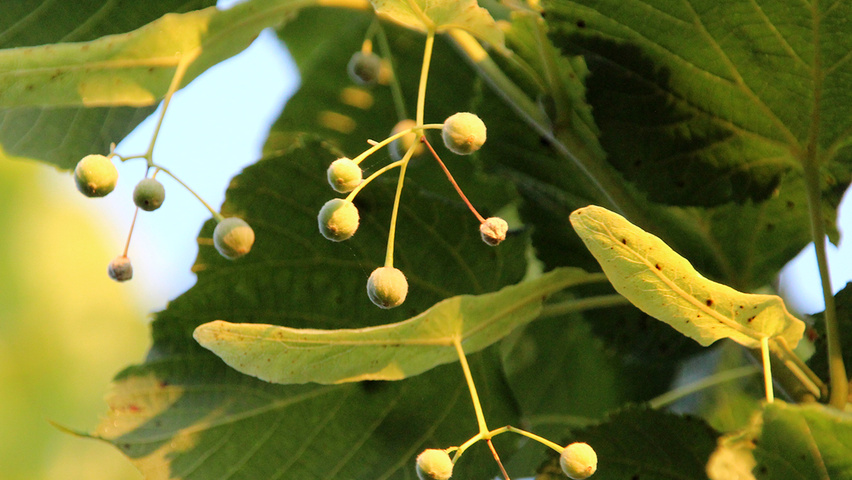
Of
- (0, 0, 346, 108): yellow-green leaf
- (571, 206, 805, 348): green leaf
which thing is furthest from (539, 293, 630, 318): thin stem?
(0, 0, 346, 108): yellow-green leaf

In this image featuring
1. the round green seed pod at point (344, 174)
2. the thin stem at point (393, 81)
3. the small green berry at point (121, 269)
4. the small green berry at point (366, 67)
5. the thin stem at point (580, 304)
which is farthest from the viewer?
the thin stem at point (393, 81)

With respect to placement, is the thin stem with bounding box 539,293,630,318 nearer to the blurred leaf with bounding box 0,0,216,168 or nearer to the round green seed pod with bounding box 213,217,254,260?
the round green seed pod with bounding box 213,217,254,260

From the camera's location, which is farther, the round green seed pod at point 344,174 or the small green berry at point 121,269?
the small green berry at point 121,269

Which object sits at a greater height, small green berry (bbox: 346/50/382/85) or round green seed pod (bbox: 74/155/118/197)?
round green seed pod (bbox: 74/155/118/197)

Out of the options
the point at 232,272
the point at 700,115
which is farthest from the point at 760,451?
the point at 232,272

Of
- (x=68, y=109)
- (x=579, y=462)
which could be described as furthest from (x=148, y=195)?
(x=579, y=462)

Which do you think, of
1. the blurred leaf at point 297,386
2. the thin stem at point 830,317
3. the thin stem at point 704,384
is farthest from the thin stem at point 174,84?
the thin stem at point 704,384

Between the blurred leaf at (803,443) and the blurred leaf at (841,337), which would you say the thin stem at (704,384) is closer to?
the blurred leaf at (841,337)
